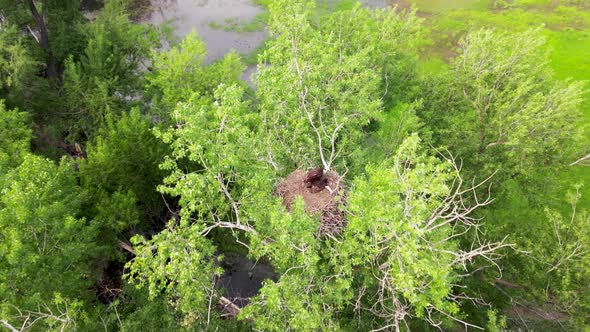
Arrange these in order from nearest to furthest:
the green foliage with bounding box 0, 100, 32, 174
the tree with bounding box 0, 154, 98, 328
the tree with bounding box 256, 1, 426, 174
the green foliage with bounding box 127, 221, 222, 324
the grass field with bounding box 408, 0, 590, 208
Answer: the green foliage with bounding box 127, 221, 222, 324, the tree with bounding box 0, 154, 98, 328, the tree with bounding box 256, 1, 426, 174, the green foliage with bounding box 0, 100, 32, 174, the grass field with bounding box 408, 0, 590, 208

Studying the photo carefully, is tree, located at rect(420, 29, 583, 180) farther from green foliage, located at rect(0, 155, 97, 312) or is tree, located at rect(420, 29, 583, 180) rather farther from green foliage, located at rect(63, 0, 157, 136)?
green foliage, located at rect(63, 0, 157, 136)

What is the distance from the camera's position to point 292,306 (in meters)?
10.4

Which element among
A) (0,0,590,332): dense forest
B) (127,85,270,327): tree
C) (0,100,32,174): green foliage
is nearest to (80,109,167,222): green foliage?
(0,0,590,332): dense forest

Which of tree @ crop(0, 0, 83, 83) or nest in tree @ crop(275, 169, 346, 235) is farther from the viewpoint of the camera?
tree @ crop(0, 0, 83, 83)

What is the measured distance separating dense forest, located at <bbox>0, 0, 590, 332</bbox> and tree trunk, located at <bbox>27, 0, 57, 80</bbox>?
115 millimetres

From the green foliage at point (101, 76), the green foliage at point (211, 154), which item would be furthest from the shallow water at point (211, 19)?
the green foliage at point (211, 154)

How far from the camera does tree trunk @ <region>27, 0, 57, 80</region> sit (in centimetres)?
2230

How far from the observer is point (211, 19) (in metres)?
41.5

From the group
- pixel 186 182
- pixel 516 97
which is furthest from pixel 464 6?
pixel 186 182

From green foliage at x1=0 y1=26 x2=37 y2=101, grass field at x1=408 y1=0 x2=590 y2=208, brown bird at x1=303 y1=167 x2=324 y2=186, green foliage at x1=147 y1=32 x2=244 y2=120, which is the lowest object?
grass field at x1=408 y1=0 x2=590 y2=208

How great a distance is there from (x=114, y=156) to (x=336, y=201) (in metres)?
10.9

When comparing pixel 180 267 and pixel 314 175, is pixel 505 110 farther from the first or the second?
pixel 180 267

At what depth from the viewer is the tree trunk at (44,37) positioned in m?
22.3

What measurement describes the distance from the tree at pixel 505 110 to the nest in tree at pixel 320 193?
1009 centimetres
